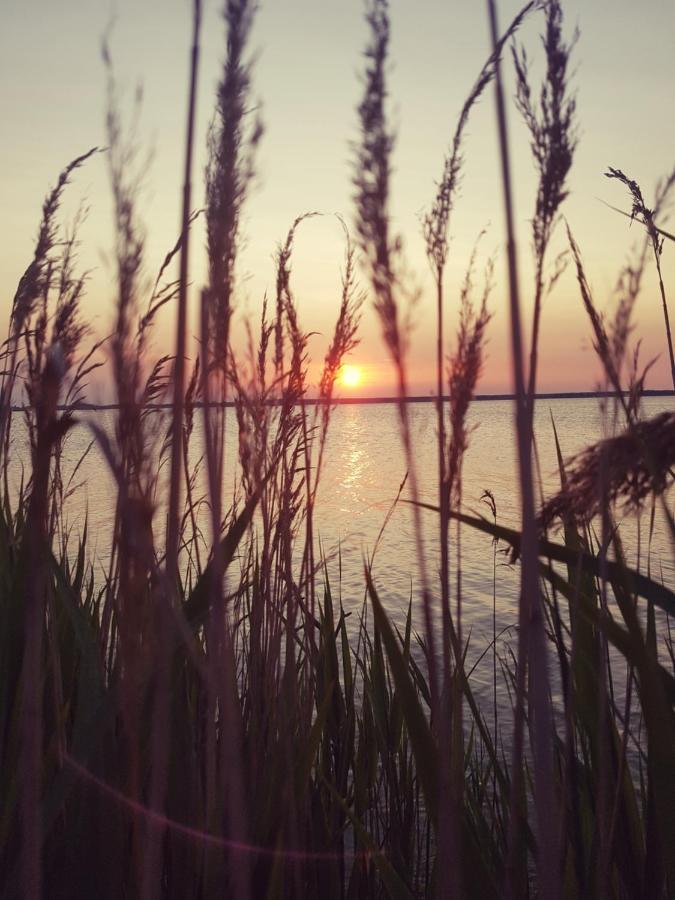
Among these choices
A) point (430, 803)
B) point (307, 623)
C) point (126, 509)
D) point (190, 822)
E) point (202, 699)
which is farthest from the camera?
point (307, 623)

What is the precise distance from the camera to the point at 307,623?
6.59 ft

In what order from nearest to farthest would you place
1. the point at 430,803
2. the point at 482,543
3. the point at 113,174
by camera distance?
the point at 113,174 → the point at 430,803 → the point at 482,543

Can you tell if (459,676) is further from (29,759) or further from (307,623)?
(29,759)

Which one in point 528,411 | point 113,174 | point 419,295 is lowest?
point 528,411

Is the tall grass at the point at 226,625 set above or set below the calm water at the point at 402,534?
above

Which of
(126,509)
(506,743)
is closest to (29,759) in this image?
(126,509)

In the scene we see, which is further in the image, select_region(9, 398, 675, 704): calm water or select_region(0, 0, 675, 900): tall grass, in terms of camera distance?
select_region(9, 398, 675, 704): calm water

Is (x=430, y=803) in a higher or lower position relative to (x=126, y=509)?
lower

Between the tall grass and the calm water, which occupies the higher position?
the tall grass

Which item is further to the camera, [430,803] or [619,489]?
[430,803]

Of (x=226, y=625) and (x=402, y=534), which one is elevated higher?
(x=226, y=625)

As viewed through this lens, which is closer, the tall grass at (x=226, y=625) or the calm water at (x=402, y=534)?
the tall grass at (x=226, y=625)

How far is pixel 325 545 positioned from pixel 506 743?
678 cm

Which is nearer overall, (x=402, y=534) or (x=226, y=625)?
(x=226, y=625)
